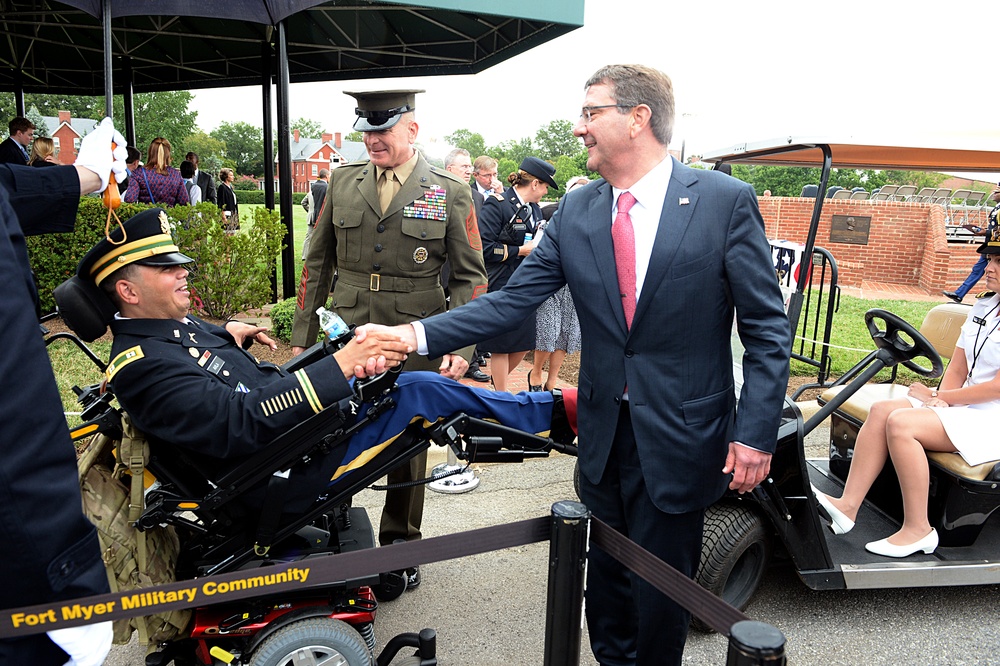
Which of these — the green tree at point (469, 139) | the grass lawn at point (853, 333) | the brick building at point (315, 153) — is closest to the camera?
the grass lawn at point (853, 333)

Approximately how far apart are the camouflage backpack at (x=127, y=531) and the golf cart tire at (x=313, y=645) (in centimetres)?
30

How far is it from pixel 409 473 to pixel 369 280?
97 centimetres

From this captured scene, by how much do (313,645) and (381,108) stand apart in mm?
2368

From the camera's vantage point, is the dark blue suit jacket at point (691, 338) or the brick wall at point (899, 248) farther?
the brick wall at point (899, 248)

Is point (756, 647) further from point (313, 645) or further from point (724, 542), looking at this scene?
point (724, 542)

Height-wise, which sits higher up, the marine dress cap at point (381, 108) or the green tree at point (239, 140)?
the green tree at point (239, 140)

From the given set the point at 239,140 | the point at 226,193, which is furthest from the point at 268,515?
the point at 239,140

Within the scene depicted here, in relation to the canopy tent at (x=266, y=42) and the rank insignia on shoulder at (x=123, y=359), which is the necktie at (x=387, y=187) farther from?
the canopy tent at (x=266, y=42)

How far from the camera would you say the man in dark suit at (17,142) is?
886cm

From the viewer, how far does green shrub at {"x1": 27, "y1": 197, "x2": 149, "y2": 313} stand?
7629 mm

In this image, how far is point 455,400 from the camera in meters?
2.71

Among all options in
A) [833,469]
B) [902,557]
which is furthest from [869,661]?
[833,469]

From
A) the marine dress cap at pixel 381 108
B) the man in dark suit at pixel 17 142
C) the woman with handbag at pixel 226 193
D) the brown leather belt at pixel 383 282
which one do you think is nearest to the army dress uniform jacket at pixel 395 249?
the brown leather belt at pixel 383 282

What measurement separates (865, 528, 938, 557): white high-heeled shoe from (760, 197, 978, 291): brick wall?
11.8 meters
